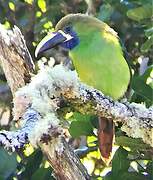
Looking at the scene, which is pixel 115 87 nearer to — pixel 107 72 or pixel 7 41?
pixel 107 72

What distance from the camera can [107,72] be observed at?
6.46 feet

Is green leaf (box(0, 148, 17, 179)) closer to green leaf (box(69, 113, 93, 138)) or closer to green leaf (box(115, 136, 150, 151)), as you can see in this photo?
green leaf (box(69, 113, 93, 138))

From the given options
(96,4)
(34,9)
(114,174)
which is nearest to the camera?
(114,174)

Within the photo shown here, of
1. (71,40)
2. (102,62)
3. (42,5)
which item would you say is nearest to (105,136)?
(102,62)

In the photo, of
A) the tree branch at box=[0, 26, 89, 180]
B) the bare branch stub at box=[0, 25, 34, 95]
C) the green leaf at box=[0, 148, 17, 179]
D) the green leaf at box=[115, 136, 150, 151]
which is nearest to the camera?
the tree branch at box=[0, 26, 89, 180]

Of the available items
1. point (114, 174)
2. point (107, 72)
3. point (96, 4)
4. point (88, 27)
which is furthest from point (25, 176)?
point (96, 4)

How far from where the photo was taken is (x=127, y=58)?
2092 millimetres

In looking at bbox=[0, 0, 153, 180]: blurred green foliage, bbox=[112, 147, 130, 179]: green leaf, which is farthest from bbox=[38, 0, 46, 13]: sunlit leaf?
bbox=[112, 147, 130, 179]: green leaf

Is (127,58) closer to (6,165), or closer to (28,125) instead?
(6,165)

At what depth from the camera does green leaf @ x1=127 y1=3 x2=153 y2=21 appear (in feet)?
7.16

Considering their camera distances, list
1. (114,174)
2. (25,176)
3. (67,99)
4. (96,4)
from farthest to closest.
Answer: (96,4) < (25,176) < (114,174) < (67,99)

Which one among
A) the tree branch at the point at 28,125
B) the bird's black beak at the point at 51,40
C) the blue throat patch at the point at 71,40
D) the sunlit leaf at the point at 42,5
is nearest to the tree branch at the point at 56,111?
the tree branch at the point at 28,125

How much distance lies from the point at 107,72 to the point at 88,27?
212mm

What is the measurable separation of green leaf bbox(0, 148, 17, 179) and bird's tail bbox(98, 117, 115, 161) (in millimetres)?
309
